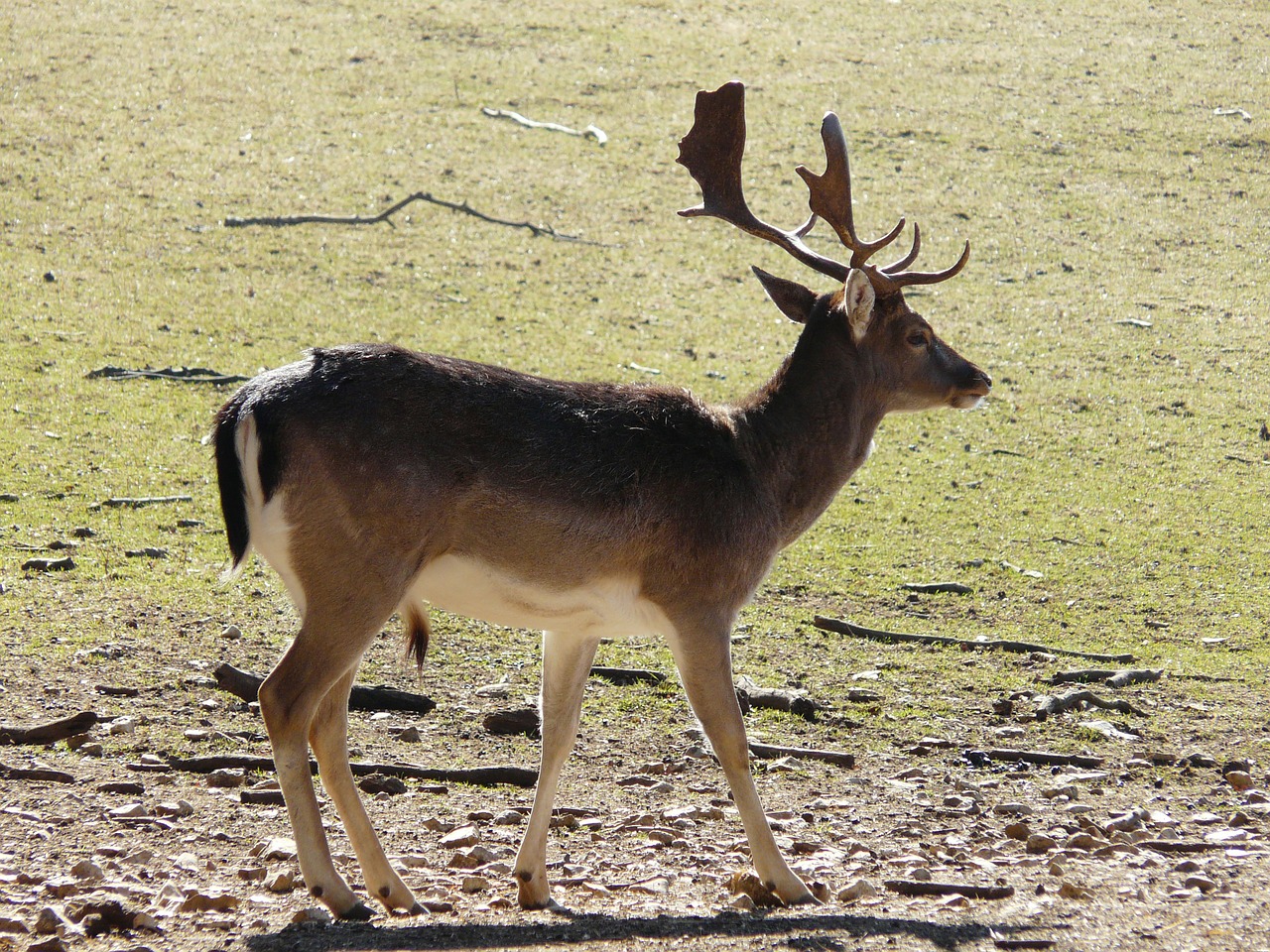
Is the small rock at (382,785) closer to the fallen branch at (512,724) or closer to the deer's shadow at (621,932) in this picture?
the fallen branch at (512,724)

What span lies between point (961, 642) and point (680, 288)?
8.73 m

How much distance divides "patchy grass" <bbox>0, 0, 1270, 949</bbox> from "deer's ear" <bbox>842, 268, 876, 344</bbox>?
2232 millimetres

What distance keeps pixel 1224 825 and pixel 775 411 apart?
9.26 ft

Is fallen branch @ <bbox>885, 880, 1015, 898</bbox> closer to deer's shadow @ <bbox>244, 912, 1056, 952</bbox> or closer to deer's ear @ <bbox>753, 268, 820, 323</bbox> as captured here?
deer's shadow @ <bbox>244, 912, 1056, 952</bbox>

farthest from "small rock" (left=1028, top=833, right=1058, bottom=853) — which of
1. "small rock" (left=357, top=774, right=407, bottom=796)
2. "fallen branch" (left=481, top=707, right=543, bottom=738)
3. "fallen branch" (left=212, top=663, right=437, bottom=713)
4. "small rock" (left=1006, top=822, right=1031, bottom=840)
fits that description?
"fallen branch" (left=212, top=663, right=437, bottom=713)

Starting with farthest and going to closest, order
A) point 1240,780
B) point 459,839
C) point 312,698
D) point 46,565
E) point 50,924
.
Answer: point 46,565 < point 1240,780 < point 459,839 < point 312,698 < point 50,924

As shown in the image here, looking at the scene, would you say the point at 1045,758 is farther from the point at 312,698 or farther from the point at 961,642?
the point at 312,698

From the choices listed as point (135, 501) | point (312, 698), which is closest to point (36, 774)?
point (312, 698)

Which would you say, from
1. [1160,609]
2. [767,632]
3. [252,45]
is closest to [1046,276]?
[1160,609]

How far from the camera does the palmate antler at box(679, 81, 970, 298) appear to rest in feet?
25.0

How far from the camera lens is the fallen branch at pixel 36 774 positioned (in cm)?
662

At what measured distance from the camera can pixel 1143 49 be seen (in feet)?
Result: 86.8

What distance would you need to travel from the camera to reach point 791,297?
24.6ft

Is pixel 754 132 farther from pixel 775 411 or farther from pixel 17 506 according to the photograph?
pixel 775 411
